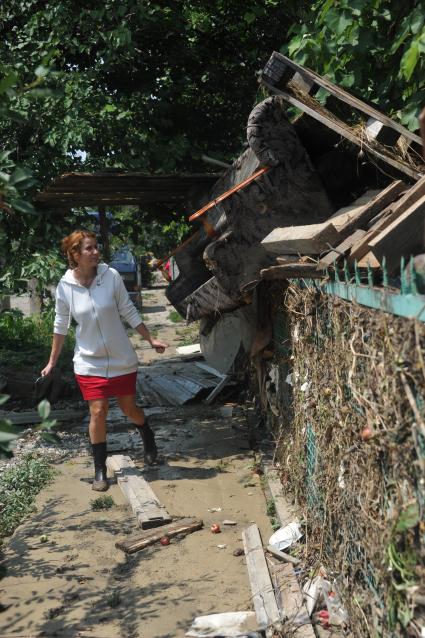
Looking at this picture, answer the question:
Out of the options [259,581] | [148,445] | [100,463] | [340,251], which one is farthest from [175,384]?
[340,251]

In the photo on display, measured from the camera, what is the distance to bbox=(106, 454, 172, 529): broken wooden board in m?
5.07

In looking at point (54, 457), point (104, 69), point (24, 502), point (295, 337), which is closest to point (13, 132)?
point (104, 69)

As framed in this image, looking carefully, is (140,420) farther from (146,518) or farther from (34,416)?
(34,416)

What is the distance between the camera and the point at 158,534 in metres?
4.87

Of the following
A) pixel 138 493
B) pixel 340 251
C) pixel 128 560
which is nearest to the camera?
pixel 340 251

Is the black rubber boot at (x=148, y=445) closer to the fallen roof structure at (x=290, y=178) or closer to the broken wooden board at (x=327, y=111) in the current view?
the fallen roof structure at (x=290, y=178)

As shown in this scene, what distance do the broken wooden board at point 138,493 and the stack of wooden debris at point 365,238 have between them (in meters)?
1.90

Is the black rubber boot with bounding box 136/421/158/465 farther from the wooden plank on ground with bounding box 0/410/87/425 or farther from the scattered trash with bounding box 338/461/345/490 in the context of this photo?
the scattered trash with bounding box 338/461/345/490

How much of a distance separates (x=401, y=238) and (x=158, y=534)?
2860 millimetres

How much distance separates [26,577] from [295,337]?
2203mm

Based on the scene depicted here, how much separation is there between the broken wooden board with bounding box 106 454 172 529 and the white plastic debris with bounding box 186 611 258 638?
137cm

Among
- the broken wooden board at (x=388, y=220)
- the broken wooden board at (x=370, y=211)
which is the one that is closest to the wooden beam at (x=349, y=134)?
A: the broken wooden board at (x=370, y=211)

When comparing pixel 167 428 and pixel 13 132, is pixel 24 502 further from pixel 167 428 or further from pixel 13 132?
pixel 13 132

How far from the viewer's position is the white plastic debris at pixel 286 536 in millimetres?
4413
